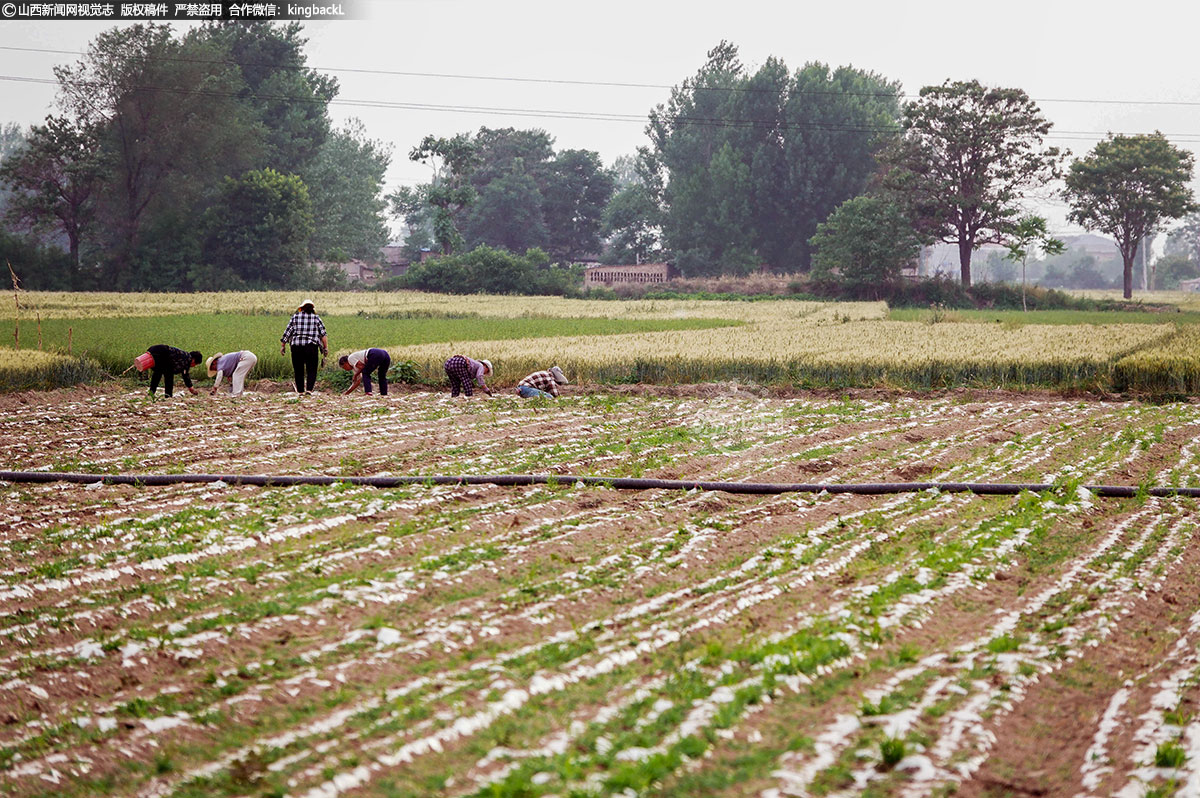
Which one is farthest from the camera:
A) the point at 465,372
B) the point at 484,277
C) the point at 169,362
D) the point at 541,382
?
the point at 484,277

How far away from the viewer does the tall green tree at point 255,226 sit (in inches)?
2360

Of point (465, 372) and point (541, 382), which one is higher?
point (465, 372)

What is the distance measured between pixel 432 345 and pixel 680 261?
54.7 metres

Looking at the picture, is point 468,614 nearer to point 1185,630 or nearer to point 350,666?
point 350,666

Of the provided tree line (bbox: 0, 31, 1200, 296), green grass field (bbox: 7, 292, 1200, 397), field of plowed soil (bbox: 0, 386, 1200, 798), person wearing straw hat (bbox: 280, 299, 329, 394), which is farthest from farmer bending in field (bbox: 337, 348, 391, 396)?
tree line (bbox: 0, 31, 1200, 296)

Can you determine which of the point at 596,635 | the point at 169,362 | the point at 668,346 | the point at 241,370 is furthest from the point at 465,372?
the point at 596,635

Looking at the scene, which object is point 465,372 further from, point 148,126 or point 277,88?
point 277,88

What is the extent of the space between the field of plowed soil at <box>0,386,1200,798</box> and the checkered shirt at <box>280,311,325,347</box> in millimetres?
5446

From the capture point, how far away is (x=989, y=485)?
938cm

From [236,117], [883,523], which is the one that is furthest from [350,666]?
[236,117]

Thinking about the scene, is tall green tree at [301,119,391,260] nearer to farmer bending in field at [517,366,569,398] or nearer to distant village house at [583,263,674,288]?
distant village house at [583,263,674,288]

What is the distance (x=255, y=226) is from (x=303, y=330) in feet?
156

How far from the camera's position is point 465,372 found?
16.7m

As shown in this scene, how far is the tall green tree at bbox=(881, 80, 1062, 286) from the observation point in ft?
190
